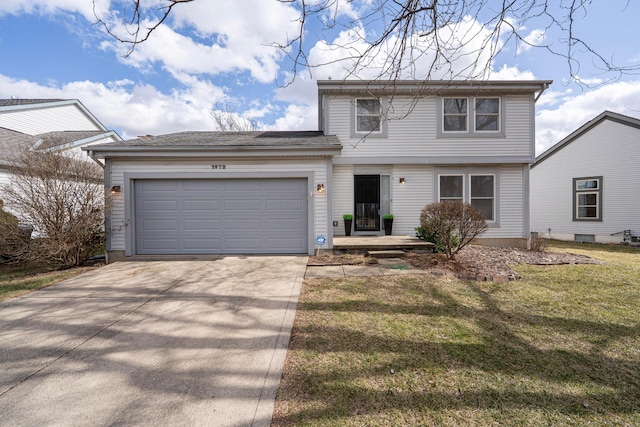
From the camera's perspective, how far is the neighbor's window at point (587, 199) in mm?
12031

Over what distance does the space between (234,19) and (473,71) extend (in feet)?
10.6

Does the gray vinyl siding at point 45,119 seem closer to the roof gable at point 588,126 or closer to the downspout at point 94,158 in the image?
the downspout at point 94,158

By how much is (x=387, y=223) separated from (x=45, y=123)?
1935 centimetres

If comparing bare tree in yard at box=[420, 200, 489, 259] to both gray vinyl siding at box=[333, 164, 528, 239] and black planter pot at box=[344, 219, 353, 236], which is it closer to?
gray vinyl siding at box=[333, 164, 528, 239]

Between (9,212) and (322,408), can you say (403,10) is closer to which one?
(322,408)

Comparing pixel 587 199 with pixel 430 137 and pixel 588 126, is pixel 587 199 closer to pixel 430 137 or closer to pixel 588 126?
pixel 588 126

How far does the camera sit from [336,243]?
8.03 meters

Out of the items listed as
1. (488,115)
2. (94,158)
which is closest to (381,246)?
(488,115)

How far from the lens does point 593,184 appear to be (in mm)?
12203

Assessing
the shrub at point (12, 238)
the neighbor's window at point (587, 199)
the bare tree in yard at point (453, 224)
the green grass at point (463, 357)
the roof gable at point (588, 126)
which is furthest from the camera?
the neighbor's window at point (587, 199)

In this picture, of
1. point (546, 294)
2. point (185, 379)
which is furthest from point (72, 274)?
point (546, 294)

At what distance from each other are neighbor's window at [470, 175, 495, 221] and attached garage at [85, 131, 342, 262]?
5522 mm

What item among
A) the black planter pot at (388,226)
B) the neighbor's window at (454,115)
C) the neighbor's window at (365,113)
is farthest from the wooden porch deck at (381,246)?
the neighbor's window at (454,115)

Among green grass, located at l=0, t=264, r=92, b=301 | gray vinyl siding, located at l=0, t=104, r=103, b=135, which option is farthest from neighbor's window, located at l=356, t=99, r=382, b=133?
gray vinyl siding, located at l=0, t=104, r=103, b=135
